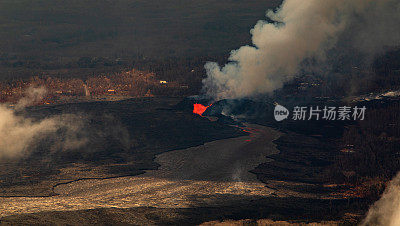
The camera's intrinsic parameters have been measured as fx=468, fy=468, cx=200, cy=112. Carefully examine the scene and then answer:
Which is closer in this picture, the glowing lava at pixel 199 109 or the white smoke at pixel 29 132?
the white smoke at pixel 29 132

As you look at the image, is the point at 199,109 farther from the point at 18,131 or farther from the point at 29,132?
the point at 18,131

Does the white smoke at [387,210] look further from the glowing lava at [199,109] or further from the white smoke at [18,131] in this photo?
the glowing lava at [199,109]

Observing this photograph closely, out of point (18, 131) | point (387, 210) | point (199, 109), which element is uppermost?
point (199, 109)

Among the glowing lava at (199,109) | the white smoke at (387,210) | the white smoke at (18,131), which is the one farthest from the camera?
the glowing lava at (199,109)

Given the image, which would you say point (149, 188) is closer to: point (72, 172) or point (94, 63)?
point (72, 172)

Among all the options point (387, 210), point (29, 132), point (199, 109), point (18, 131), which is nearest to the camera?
point (387, 210)

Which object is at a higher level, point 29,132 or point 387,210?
point 29,132

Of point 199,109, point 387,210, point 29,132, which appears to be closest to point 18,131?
point 29,132

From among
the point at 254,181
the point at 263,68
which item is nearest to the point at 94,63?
the point at 263,68

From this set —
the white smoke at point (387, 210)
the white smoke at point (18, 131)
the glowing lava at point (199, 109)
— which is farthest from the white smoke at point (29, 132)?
the white smoke at point (387, 210)
